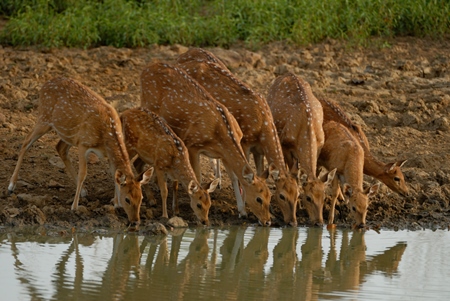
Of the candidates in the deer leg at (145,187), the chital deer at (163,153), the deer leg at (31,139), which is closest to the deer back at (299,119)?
the chital deer at (163,153)

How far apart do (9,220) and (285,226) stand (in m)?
3.13

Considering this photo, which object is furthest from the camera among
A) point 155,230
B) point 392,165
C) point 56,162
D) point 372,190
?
point 56,162

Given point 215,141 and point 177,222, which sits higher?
point 215,141

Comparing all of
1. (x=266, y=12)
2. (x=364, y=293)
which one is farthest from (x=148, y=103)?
(x=266, y=12)

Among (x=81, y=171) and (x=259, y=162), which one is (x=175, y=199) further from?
(x=259, y=162)

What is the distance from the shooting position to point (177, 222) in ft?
38.2

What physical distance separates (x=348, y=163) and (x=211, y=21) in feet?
20.7

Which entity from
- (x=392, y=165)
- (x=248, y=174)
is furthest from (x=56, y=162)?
(x=392, y=165)

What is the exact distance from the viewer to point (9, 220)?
1128cm

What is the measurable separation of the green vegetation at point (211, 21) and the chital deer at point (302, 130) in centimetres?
467

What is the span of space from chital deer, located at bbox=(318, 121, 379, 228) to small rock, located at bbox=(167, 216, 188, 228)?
1805 millimetres

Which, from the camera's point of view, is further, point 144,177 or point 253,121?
point 253,121

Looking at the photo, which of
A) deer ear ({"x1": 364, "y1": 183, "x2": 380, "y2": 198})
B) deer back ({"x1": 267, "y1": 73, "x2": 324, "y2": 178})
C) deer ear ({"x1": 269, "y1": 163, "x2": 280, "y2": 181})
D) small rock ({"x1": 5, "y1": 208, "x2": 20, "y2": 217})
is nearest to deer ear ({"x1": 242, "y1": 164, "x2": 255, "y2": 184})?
deer ear ({"x1": 269, "y1": 163, "x2": 280, "y2": 181})

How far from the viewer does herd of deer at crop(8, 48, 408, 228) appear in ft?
39.0
